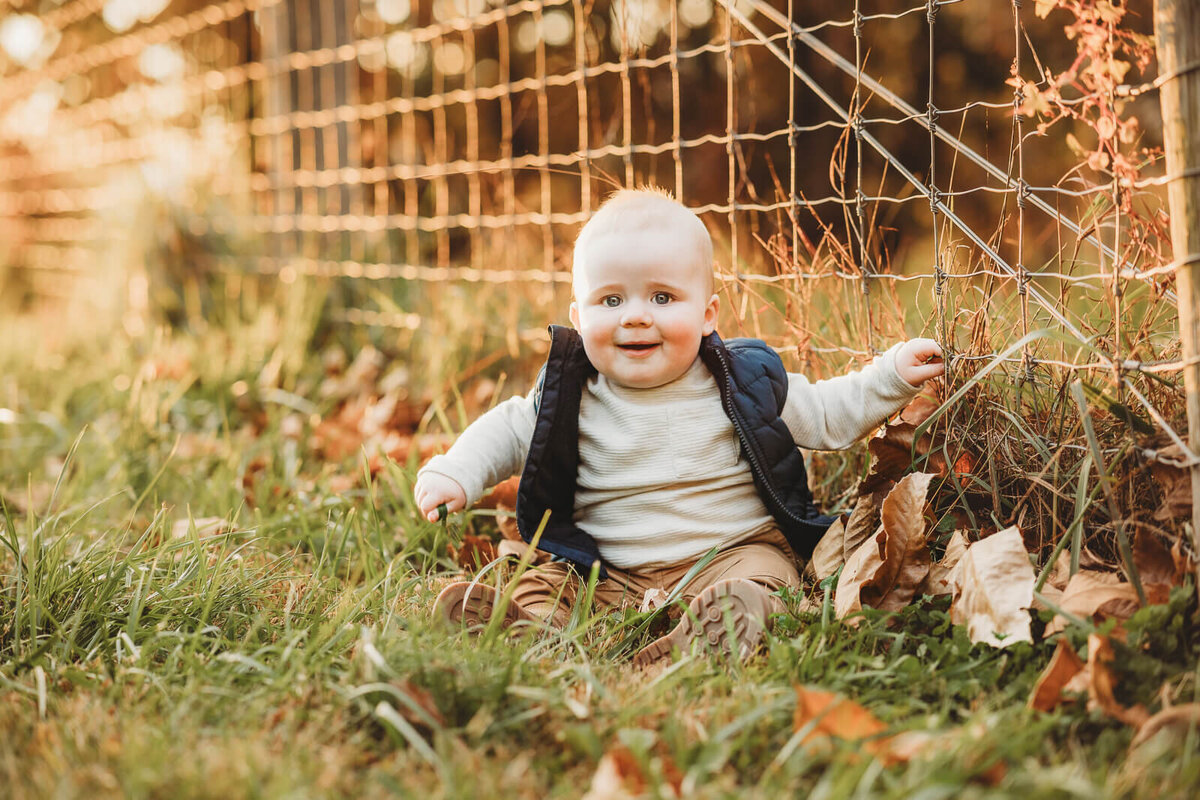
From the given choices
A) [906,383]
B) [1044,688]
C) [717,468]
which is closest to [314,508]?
[717,468]

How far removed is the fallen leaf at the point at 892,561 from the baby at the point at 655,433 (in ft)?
0.62

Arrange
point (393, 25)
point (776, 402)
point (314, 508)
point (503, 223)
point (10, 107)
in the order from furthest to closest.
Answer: point (10, 107), point (393, 25), point (503, 223), point (314, 508), point (776, 402)

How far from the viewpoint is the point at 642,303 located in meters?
1.99

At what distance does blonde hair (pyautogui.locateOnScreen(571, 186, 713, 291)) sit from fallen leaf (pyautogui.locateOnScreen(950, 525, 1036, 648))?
722 millimetres

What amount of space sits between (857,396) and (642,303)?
1.52 ft

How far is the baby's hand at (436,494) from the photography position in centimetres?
200

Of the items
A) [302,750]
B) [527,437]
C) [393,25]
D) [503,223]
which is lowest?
[302,750]

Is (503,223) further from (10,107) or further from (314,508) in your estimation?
(10,107)

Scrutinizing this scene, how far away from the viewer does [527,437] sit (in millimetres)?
2152

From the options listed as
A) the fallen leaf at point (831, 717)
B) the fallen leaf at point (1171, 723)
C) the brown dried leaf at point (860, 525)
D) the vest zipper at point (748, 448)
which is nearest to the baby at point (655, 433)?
the vest zipper at point (748, 448)

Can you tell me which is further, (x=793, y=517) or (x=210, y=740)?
(x=793, y=517)

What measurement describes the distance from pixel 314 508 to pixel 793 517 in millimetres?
1152

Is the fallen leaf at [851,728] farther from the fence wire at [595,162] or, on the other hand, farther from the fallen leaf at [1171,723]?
the fence wire at [595,162]

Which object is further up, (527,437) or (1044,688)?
(527,437)
